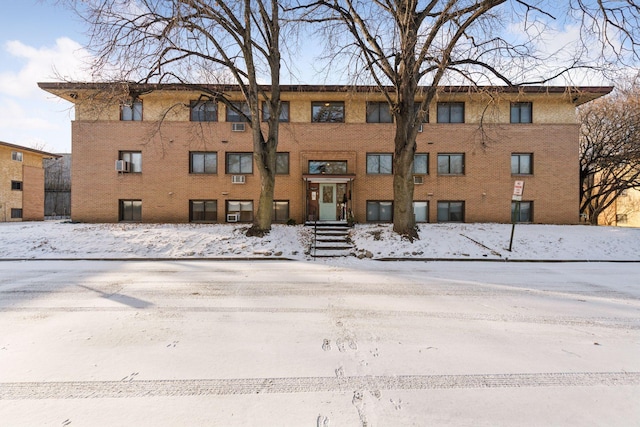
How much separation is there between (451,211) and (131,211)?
1981 centimetres

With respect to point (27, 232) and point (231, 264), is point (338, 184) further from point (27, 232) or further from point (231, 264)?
point (27, 232)

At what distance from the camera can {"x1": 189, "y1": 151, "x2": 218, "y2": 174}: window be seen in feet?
63.4

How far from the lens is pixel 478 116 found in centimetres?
1928

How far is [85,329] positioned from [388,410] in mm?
4410

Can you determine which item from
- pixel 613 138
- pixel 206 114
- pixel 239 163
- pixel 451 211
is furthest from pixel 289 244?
pixel 613 138

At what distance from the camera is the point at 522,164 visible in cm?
1969

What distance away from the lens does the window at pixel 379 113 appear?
63.3ft

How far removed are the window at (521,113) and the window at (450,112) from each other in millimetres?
3284

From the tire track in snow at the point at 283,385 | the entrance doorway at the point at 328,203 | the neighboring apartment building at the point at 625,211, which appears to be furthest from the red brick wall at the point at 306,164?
the neighboring apartment building at the point at 625,211

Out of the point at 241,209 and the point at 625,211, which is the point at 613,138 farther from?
the point at 241,209

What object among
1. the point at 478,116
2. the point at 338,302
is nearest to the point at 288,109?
the point at 478,116

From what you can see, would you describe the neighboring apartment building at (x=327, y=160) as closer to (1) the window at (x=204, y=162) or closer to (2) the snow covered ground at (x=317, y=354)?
(1) the window at (x=204, y=162)

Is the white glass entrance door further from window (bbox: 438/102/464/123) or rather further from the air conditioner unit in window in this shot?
the air conditioner unit in window

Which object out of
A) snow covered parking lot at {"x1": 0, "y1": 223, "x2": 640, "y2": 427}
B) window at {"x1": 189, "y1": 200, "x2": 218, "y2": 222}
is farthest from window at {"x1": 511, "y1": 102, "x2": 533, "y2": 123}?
window at {"x1": 189, "y1": 200, "x2": 218, "y2": 222}
